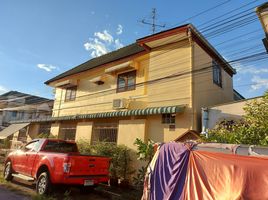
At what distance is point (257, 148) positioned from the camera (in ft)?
14.7

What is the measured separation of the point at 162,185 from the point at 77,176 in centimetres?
340

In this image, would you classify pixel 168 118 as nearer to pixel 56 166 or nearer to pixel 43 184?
pixel 56 166

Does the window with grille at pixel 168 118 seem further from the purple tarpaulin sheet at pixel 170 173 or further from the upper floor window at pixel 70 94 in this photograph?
the upper floor window at pixel 70 94

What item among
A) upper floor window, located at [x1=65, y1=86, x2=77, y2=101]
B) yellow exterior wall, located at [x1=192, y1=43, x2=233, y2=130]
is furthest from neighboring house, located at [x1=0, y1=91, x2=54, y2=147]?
yellow exterior wall, located at [x1=192, y1=43, x2=233, y2=130]

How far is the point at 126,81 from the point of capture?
14133 millimetres

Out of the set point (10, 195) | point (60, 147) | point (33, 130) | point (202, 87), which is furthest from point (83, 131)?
point (33, 130)

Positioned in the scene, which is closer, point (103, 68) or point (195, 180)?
point (195, 180)

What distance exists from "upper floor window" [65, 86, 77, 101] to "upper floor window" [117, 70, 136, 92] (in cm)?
518

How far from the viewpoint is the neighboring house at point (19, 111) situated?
2183 centimetres

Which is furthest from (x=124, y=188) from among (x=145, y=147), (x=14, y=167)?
(x=14, y=167)

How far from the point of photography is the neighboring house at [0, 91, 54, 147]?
21828 millimetres

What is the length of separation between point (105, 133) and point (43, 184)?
6.38 m

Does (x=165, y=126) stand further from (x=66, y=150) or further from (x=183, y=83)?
(x=66, y=150)

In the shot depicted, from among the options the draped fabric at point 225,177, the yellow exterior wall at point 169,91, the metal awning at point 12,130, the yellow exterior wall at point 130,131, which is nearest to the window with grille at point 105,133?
the yellow exterior wall at point 169,91
